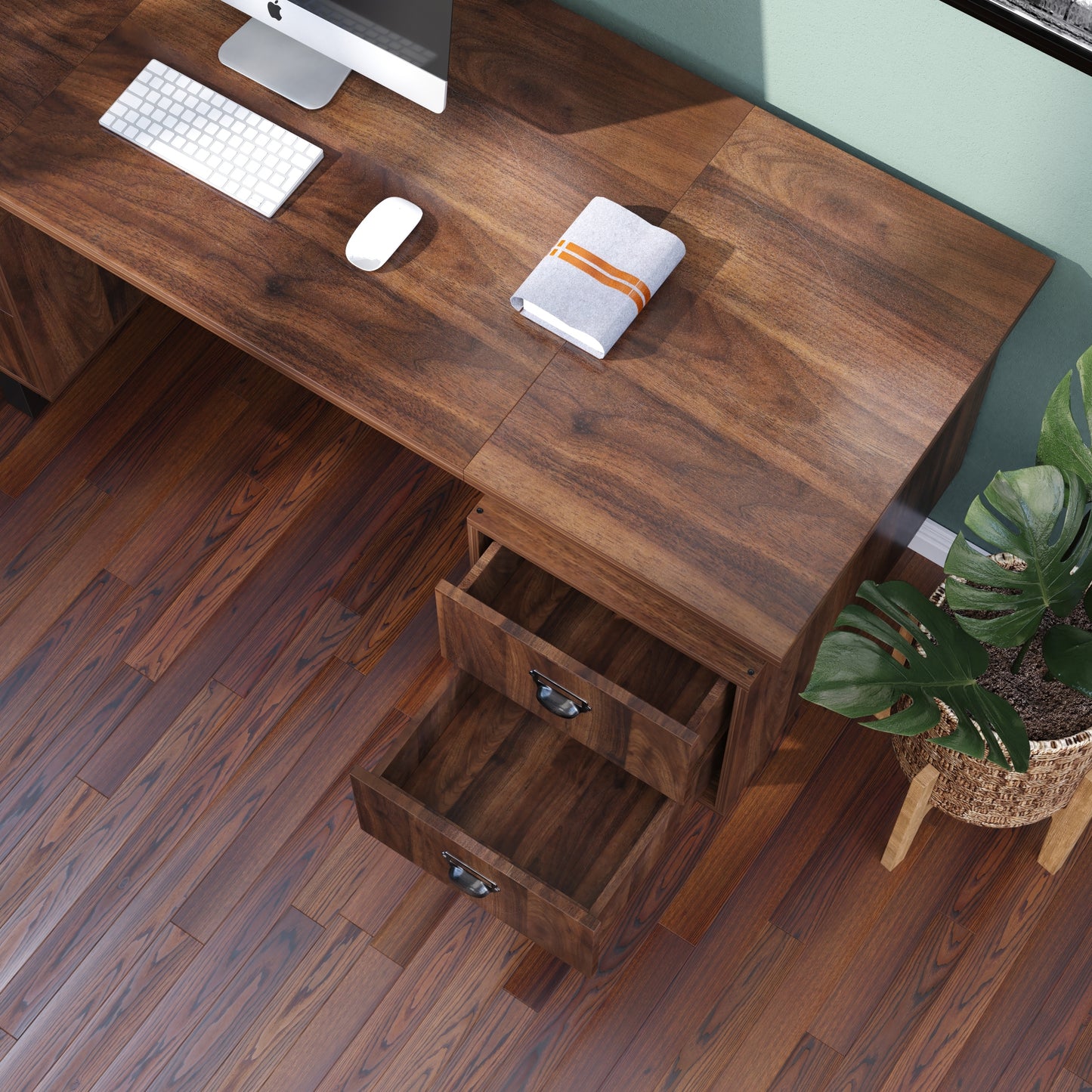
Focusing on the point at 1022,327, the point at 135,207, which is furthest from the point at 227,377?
the point at 1022,327

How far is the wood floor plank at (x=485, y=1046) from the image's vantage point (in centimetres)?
193

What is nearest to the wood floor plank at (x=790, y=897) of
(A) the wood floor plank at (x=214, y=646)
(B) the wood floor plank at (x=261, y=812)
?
(B) the wood floor plank at (x=261, y=812)

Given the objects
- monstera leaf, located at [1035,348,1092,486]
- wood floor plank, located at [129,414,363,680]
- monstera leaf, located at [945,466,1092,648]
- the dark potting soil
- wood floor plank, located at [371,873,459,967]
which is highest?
monstera leaf, located at [1035,348,1092,486]

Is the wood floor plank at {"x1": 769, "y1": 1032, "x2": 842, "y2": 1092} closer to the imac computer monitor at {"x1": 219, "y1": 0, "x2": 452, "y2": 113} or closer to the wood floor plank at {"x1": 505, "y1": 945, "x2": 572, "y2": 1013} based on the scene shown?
the wood floor plank at {"x1": 505, "y1": 945, "x2": 572, "y2": 1013}

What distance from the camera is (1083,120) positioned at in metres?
1.56

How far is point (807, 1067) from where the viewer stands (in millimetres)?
1925

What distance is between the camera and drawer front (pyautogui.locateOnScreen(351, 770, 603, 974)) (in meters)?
1.66

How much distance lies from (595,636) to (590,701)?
0.15m

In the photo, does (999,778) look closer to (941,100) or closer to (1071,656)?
(1071,656)

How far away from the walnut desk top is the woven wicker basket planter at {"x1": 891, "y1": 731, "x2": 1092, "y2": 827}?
0.29 metres

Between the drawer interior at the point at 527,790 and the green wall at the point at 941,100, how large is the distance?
0.78 m

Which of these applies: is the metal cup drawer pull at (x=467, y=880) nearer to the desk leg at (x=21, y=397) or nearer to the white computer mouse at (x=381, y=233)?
the white computer mouse at (x=381, y=233)

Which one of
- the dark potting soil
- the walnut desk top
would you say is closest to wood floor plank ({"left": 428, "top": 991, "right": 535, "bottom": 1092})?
the walnut desk top

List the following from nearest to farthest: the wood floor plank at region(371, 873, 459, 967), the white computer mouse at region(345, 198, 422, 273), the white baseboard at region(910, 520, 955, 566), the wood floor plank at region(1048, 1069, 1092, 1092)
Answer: the white computer mouse at region(345, 198, 422, 273)
the wood floor plank at region(1048, 1069, 1092, 1092)
the wood floor plank at region(371, 873, 459, 967)
the white baseboard at region(910, 520, 955, 566)
